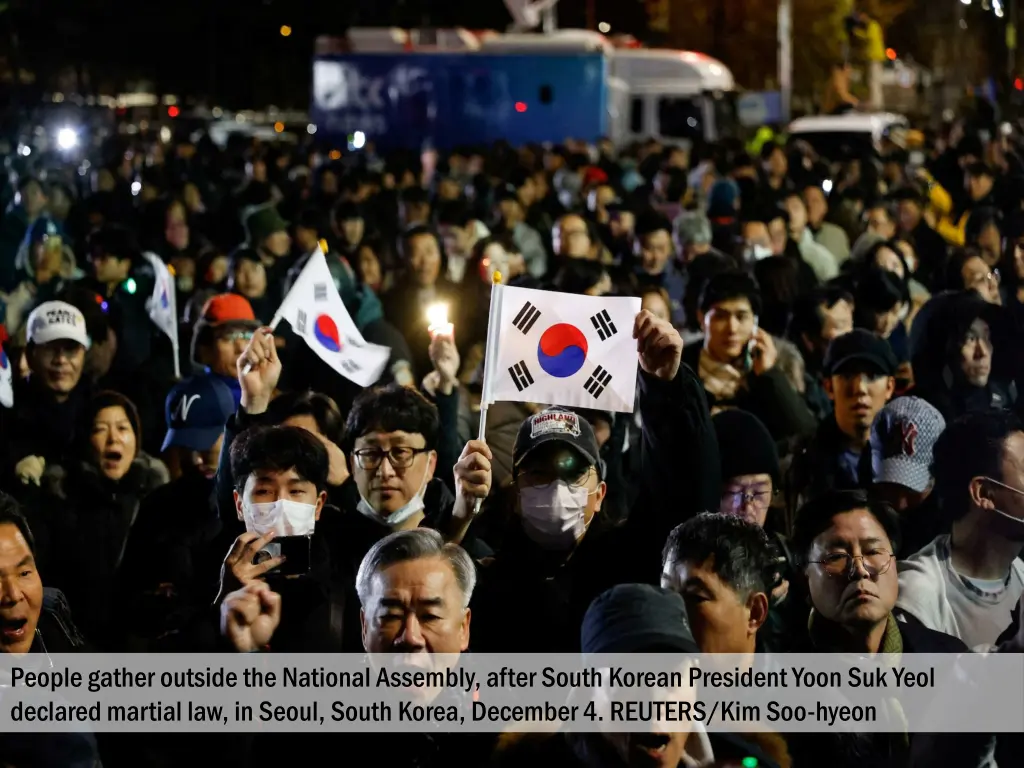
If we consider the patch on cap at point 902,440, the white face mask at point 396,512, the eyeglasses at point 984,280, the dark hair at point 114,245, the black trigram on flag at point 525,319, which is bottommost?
the white face mask at point 396,512

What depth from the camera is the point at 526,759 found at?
13.1ft

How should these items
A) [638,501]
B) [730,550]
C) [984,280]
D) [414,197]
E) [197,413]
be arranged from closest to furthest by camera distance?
[730,550]
[638,501]
[197,413]
[984,280]
[414,197]

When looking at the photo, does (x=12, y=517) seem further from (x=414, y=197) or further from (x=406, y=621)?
(x=414, y=197)

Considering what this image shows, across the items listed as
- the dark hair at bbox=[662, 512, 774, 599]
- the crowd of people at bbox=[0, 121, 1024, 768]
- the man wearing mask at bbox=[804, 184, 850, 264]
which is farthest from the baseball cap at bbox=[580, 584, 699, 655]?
the man wearing mask at bbox=[804, 184, 850, 264]

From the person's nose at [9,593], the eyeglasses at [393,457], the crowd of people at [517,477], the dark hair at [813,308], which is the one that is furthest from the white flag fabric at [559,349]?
the dark hair at [813,308]

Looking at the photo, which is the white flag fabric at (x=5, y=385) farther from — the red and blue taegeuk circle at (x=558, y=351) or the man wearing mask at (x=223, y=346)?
the red and blue taegeuk circle at (x=558, y=351)

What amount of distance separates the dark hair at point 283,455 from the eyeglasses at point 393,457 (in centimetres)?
26

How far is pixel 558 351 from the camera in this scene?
17.2 ft

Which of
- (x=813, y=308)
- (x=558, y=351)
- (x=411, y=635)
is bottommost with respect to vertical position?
(x=411, y=635)

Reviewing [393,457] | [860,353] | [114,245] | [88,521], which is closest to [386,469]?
[393,457]

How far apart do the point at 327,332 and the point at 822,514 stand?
2.79m

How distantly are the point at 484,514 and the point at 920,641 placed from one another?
1651mm

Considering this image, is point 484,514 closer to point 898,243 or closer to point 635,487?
point 635,487

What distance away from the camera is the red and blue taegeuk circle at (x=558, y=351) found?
5211 mm
